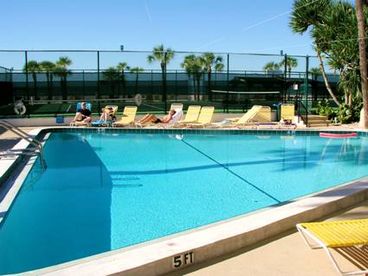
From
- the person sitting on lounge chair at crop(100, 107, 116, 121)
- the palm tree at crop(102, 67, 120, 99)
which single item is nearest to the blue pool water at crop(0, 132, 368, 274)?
the person sitting on lounge chair at crop(100, 107, 116, 121)

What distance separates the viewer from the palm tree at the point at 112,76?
1758cm

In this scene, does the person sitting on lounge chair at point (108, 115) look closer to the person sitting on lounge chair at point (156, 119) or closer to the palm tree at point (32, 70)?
the person sitting on lounge chair at point (156, 119)

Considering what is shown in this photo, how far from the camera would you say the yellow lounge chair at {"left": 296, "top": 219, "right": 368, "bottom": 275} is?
8.91ft

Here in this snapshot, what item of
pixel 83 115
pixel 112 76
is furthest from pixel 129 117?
pixel 112 76

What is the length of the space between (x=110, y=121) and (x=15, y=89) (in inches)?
166

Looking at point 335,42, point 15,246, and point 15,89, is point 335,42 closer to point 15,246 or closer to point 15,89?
point 15,89

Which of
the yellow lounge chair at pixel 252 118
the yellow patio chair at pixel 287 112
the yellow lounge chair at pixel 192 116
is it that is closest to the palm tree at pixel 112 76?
the yellow lounge chair at pixel 192 116

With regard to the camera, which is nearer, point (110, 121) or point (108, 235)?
point (108, 235)

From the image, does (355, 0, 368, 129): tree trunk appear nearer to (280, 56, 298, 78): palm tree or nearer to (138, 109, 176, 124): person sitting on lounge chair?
(280, 56, 298, 78): palm tree

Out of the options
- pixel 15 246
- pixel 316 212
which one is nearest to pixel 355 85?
pixel 316 212

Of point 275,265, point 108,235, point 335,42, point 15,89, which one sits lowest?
point 108,235

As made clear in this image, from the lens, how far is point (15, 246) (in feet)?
15.2

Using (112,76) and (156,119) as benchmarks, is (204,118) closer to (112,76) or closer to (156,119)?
(156,119)

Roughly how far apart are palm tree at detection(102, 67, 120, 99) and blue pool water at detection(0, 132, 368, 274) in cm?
481
